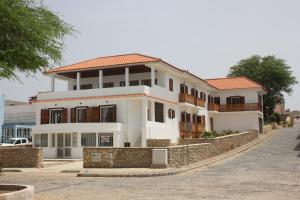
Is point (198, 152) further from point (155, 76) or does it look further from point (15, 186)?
point (15, 186)

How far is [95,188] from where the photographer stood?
17.2 metres

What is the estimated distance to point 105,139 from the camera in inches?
1390

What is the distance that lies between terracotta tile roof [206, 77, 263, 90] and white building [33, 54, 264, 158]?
34.2ft

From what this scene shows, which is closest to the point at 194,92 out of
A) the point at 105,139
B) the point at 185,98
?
the point at 185,98

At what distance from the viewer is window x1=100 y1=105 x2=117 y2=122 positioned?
36.8 meters

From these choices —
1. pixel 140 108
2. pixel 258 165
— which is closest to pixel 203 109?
pixel 140 108

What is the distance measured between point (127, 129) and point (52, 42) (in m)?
22.7

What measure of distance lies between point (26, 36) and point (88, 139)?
2325cm

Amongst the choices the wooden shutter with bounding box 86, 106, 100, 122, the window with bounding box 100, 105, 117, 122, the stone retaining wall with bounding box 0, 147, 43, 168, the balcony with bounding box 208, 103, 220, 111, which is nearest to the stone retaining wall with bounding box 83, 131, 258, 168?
the stone retaining wall with bounding box 0, 147, 43, 168

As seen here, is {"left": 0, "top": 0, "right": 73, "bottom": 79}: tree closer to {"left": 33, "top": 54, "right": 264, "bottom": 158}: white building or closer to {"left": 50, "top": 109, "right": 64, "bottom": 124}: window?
{"left": 33, "top": 54, "right": 264, "bottom": 158}: white building

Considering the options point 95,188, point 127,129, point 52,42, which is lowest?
point 95,188

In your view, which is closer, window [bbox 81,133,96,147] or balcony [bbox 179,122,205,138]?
window [bbox 81,133,96,147]

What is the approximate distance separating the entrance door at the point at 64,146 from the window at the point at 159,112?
783cm

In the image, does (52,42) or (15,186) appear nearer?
(15,186)
